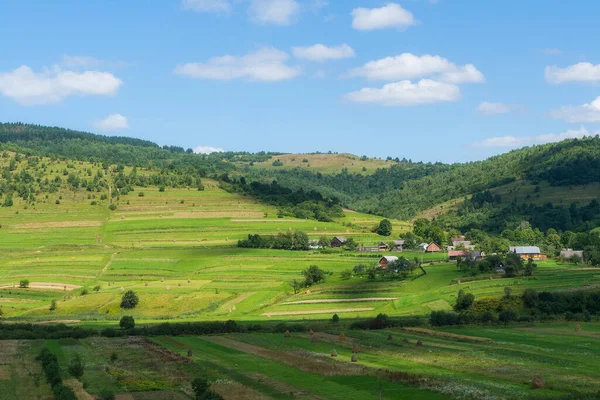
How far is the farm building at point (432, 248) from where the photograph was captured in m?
172

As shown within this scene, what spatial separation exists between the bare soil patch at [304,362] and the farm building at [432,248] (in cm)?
11283

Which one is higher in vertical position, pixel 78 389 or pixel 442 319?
pixel 442 319

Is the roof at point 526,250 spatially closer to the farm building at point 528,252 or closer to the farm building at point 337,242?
the farm building at point 528,252

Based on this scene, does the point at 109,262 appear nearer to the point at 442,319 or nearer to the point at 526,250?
the point at 442,319

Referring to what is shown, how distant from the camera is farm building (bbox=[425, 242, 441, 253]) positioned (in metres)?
172

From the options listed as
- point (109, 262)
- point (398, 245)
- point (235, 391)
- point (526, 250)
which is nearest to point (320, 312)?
point (235, 391)

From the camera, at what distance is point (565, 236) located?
17262 cm

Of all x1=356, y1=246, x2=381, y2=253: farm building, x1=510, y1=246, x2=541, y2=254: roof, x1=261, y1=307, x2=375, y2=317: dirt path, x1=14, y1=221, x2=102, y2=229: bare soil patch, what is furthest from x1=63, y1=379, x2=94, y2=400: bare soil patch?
x1=14, y1=221, x2=102, y2=229: bare soil patch

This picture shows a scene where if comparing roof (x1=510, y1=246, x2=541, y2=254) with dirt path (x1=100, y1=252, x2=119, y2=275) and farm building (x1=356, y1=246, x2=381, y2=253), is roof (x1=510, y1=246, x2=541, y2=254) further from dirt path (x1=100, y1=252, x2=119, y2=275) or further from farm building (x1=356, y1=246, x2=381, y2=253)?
dirt path (x1=100, y1=252, x2=119, y2=275)

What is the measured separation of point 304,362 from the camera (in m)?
53.2

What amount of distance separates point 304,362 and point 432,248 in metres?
126

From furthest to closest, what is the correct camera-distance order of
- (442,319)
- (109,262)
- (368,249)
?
(368,249) < (109,262) < (442,319)

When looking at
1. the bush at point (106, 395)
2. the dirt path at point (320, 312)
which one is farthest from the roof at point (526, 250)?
the bush at point (106, 395)

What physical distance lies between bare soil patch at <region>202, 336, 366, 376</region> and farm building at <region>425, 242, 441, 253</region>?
113 metres
